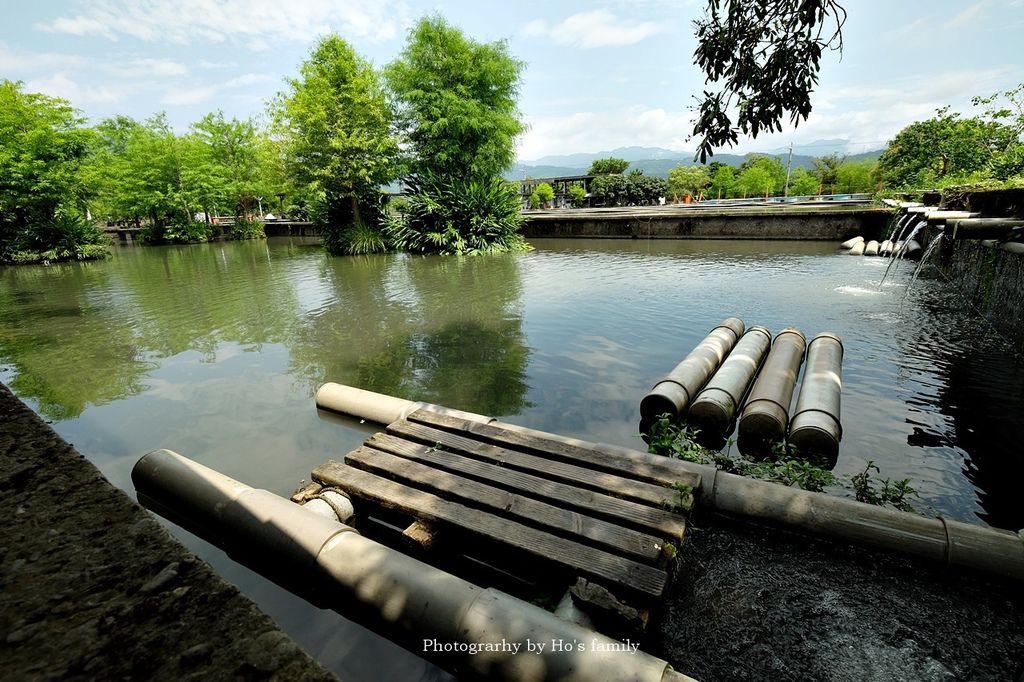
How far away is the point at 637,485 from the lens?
13.3 ft

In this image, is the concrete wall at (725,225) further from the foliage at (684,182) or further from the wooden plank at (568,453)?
the foliage at (684,182)

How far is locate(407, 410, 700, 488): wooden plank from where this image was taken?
4.14m

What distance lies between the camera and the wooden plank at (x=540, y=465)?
13.0 feet

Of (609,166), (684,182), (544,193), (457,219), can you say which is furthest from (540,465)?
(609,166)

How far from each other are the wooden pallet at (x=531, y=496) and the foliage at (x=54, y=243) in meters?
30.5

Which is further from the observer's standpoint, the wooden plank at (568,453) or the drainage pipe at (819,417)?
the drainage pipe at (819,417)

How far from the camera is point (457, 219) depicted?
2316 cm

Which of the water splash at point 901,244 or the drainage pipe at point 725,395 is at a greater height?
the water splash at point 901,244

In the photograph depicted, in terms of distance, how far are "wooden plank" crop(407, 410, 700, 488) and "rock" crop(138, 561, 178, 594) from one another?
3.44m

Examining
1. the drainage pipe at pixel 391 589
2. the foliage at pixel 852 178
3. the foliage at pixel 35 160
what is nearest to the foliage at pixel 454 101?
the foliage at pixel 35 160

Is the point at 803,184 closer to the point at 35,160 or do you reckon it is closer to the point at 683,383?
the point at 683,383

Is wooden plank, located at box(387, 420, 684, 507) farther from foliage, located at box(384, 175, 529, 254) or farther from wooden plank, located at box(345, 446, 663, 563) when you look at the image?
foliage, located at box(384, 175, 529, 254)

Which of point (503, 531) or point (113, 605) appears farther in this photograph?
point (503, 531)

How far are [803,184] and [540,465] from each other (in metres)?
64.2
